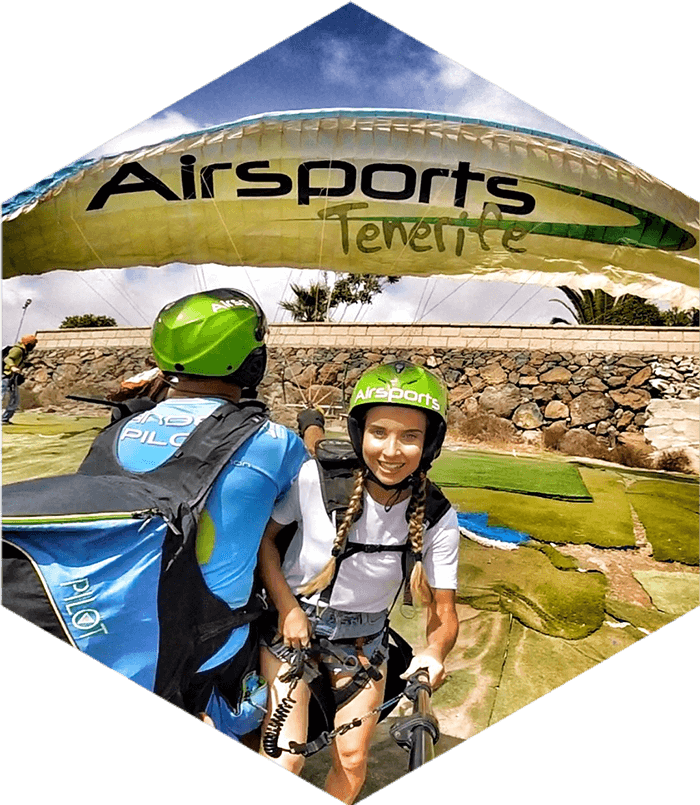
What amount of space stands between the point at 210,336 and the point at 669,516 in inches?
102

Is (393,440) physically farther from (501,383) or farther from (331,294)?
(501,383)

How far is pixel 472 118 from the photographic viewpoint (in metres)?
2.69

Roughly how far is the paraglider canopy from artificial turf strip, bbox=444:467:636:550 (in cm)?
104

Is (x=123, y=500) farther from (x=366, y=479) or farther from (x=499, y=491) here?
(x=499, y=491)

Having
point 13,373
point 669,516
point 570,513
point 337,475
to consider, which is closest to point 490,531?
point 570,513

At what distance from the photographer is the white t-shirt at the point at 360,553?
2342 mm

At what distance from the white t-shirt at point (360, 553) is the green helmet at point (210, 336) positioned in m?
0.43

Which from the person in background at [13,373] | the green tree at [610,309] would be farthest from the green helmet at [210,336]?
the green tree at [610,309]

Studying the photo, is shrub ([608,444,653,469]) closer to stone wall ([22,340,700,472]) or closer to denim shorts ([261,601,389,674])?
stone wall ([22,340,700,472])

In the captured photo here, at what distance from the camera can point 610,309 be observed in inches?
130


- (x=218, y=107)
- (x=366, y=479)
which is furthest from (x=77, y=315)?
(x=366, y=479)

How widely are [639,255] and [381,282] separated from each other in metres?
1.13

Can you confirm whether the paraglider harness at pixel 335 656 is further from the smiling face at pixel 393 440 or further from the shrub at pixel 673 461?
the shrub at pixel 673 461

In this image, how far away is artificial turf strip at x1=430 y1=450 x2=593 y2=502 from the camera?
319 centimetres
